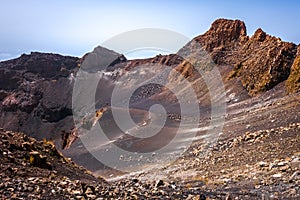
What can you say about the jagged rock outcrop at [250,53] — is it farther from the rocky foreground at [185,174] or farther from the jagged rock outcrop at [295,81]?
the rocky foreground at [185,174]

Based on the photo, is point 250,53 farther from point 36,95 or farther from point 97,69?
point 36,95

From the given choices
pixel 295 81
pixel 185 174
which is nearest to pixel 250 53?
pixel 295 81

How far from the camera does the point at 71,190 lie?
9852 millimetres

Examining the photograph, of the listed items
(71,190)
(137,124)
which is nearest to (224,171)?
(71,190)

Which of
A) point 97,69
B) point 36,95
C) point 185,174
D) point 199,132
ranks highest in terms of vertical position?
point 97,69

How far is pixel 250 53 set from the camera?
218ft

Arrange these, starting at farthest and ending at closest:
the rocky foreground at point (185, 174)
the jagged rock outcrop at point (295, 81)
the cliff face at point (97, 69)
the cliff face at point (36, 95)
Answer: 1. the cliff face at point (36, 95)
2. the cliff face at point (97, 69)
3. the jagged rock outcrop at point (295, 81)
4. the rocky foreground at point (185, 174)

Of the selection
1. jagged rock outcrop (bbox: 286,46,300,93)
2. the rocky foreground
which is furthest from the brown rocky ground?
jagged rock outcrop (bbox: 286,46,300,93)

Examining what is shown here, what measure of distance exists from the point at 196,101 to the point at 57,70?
61.2m

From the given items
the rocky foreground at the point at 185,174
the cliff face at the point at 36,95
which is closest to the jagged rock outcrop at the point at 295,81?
the rocky foreground at the point at 185,174

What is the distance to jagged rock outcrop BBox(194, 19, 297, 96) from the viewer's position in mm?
50969

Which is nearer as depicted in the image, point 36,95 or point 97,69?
point 36,95

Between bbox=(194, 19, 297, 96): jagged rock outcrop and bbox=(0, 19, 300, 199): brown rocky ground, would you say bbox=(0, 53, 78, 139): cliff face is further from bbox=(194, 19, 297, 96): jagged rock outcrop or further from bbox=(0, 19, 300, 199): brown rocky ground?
bbox=(194, 19, 297, 96): jagged rock outcrop

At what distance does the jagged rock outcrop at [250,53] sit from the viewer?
167 ft
